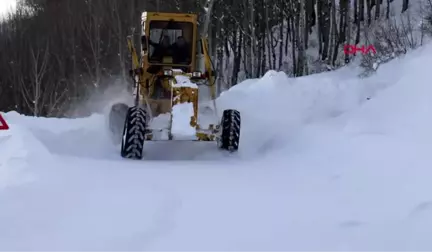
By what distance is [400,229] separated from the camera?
5.16 meters

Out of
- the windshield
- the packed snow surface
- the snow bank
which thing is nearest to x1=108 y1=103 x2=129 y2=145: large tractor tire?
the packed snow surface

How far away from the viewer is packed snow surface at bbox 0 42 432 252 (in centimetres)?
507

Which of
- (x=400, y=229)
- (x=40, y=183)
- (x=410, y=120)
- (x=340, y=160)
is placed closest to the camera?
(x=400, y=229)

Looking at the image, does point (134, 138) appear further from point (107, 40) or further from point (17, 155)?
point (107, 40)

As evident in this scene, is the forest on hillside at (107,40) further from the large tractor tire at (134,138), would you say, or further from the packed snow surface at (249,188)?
the large tractor tire at (134,138)

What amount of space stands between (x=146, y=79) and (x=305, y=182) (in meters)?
5.45

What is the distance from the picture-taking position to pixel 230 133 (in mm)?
10289

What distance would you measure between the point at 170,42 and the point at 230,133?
2.99 meters

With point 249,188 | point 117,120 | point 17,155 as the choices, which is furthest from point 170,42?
point 249,188

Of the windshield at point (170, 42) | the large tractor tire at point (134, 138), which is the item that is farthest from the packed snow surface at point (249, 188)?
the windshield at point (170, 42)

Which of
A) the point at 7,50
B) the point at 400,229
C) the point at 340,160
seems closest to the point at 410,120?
the point at 340,160

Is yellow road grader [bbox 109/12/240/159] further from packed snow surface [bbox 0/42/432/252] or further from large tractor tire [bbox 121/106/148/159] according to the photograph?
packed snow surface [bbox 0/42/432/252]

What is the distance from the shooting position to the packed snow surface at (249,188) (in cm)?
507

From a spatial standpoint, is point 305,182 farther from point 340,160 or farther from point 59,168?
point 59,168
